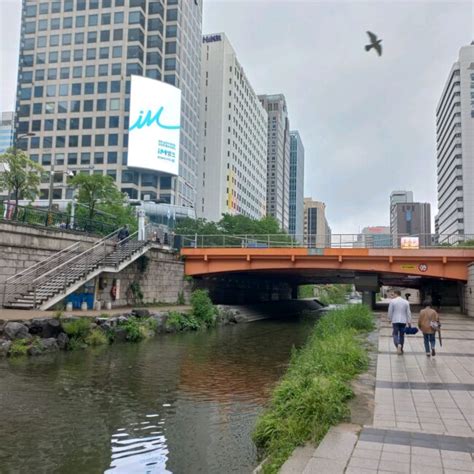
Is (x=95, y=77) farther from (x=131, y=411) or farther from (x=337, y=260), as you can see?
(x=131, y=411)

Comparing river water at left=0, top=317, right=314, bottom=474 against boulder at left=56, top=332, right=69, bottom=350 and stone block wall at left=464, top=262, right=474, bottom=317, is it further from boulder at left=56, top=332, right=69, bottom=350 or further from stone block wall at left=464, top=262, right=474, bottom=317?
stone block wall at left=464, top=262, right=474, bottom=317

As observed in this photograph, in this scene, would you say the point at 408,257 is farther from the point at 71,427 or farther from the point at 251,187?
the point at 251,187

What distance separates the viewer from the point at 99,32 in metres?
90.7

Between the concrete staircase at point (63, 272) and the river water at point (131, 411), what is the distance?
597 centimetres

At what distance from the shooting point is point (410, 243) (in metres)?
34.1

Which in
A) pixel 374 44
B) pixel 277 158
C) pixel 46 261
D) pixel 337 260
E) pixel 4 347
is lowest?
pixel 4 347

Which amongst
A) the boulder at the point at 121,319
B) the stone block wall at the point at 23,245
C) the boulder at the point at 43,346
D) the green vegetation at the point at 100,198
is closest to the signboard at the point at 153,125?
the green vegetation at the point at 100,198

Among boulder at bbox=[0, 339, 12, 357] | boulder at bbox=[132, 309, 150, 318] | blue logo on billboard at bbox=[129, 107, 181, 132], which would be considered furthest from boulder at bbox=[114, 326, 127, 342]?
blue logo on billboard at bbox=[129, 107, 181, 132]

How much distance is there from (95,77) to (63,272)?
73.9m

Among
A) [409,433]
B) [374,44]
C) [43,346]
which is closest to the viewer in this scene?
[409,433]

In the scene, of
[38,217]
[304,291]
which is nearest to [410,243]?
[38,217]

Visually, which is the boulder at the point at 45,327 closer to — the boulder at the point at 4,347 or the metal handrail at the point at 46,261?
the boulder at the point at 4,347

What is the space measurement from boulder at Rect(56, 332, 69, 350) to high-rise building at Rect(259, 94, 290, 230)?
151490mm

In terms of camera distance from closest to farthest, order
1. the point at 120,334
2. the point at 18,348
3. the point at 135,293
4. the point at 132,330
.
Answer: the point at 18,348 → the point at 120,334 → the point at 132,330 → the point at 135,293
